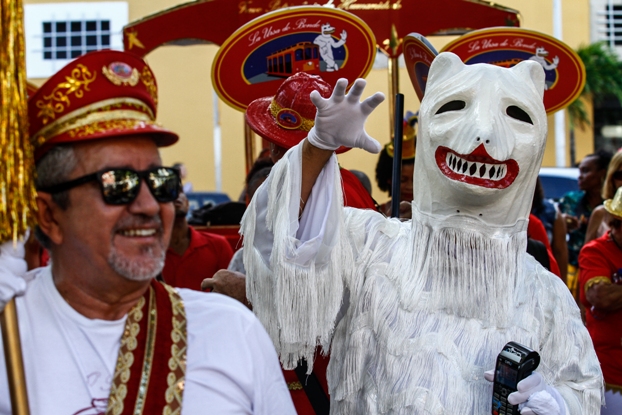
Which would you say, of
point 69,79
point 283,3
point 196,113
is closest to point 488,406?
point 69,79

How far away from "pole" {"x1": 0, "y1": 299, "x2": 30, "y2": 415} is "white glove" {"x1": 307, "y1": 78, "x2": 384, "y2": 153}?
92cm

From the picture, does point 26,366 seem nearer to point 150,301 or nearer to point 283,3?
point 150,301

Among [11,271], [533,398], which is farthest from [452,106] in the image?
[11,271]

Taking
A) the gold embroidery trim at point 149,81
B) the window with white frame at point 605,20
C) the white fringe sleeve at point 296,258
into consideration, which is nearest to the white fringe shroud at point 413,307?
the white fringe sleeve at point 296,258

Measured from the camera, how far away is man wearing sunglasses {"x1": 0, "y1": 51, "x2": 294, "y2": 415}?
5.49 ft

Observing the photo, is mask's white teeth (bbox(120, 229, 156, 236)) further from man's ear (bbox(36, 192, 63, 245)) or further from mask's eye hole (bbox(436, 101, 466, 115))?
mask's eye hole (bbox(436, 101, 466, 115))

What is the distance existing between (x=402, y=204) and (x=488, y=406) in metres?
1.70

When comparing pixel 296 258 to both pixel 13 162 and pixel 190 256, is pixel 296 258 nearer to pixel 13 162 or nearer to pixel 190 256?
pixel 13 162

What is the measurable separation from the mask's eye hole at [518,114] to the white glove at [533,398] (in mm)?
715

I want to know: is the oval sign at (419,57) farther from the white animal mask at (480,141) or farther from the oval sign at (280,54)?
the oval sign at (280,54)

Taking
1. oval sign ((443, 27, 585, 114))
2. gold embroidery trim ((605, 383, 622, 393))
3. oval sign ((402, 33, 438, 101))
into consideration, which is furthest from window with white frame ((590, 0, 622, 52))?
oval sign ((402, 33, 438, 101))

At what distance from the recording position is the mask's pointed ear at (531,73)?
8.04 ft

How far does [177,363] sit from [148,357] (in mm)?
61

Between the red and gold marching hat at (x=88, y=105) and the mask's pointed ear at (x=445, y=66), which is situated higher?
→ the mask's pointed ear at (x=445, y=66)
